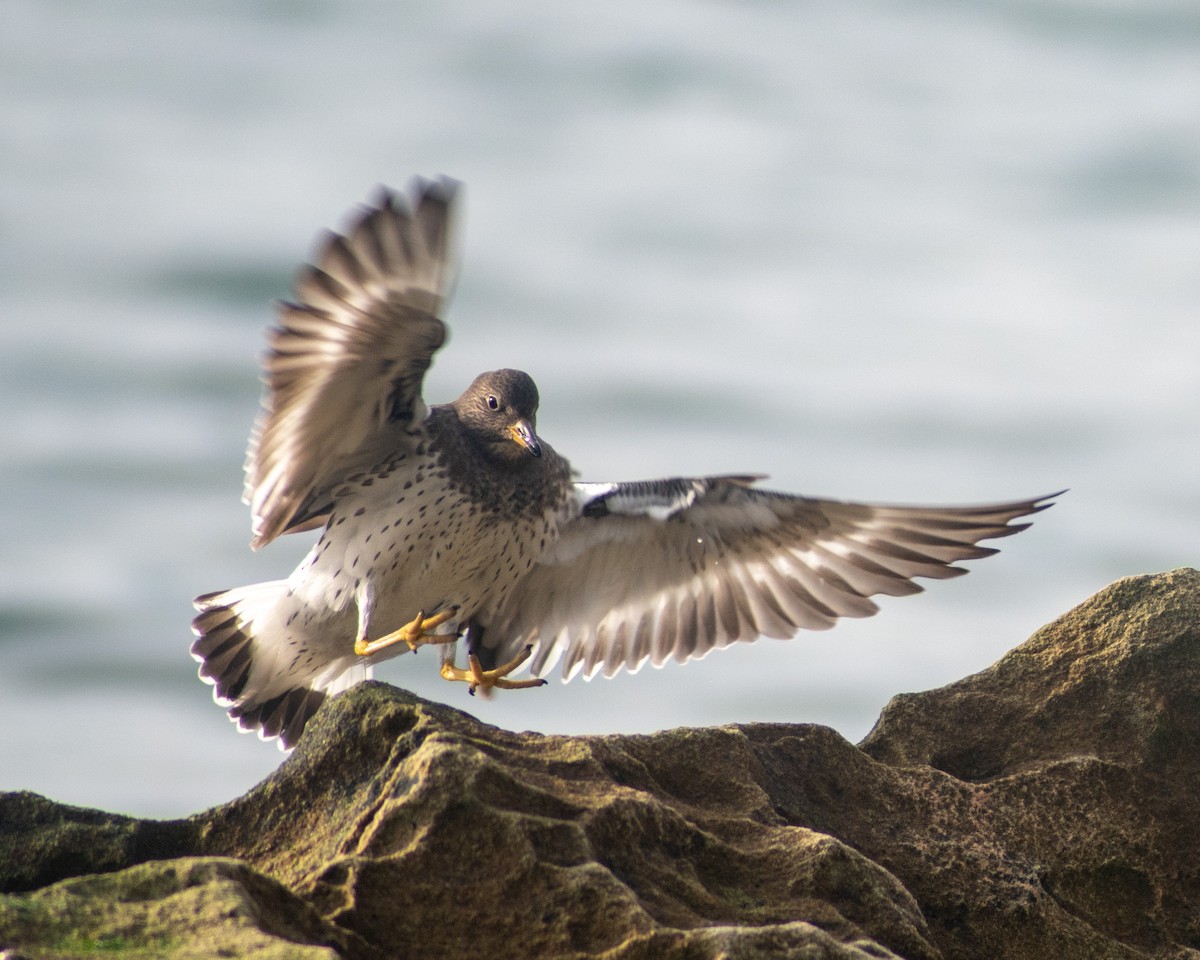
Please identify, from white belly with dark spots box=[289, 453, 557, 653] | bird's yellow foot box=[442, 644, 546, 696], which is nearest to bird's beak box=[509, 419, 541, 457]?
white belly with dark spots box=[289, 453, 557, 653]

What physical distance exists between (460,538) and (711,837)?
9.01 feet

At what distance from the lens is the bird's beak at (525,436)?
6758 millimetres

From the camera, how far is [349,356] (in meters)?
5.92

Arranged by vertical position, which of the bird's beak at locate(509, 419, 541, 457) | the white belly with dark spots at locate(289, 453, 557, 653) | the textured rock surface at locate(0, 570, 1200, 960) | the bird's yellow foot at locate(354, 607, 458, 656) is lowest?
the textured rock surface at locate(0, 570, 1200, 960)

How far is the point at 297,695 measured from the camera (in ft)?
24.6

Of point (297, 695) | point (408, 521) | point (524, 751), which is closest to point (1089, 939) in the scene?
point (524, 751)

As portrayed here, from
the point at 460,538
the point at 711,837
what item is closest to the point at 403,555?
the point at 460,538

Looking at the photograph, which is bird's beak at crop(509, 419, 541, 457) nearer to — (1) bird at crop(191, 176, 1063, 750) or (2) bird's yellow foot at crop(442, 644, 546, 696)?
(1) bird at crop(191, 176, 1063, 750)

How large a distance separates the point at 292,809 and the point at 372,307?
2.17 metres

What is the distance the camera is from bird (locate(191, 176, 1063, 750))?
5930mm

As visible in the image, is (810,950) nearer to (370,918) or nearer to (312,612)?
(370,918)

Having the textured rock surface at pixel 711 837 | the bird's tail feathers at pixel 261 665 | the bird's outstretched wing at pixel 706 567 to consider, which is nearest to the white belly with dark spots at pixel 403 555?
the bird's tail feathers at pixel 261 665

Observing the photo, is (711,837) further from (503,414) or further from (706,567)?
(706,567)

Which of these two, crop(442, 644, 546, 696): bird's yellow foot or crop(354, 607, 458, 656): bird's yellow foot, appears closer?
crop(354, 607, 458, 656): bird's yellow foot
